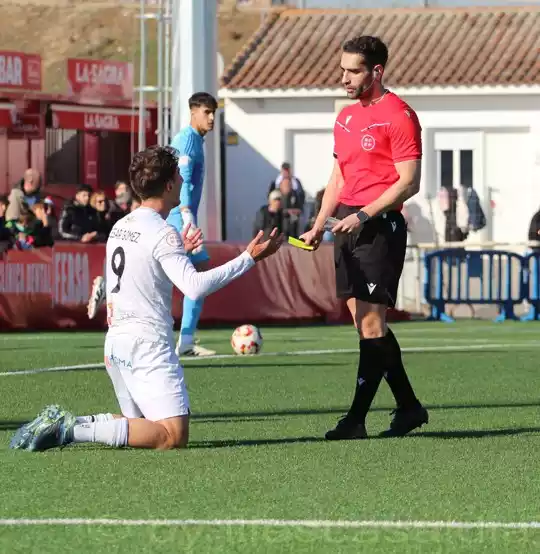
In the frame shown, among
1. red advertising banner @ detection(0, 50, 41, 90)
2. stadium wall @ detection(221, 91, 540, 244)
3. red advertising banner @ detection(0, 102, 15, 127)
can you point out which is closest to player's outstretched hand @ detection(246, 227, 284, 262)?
red advertising banner @ detection(0, 102, 15, 127)

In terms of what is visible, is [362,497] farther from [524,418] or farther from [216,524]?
[524,418]

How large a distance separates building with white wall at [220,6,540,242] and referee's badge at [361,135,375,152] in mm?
29329

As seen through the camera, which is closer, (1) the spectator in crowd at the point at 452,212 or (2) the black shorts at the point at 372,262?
(2) the black shorts at the point at 372,262

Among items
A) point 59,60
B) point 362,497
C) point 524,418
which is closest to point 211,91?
point 524,418

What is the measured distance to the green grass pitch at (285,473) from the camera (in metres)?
5.51

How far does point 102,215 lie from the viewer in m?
24.0

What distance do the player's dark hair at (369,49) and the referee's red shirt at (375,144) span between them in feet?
0.61

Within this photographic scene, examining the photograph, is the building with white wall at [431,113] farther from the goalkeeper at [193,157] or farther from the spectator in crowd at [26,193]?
the goalkeeper at [193,157]

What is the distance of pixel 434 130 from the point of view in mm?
39938

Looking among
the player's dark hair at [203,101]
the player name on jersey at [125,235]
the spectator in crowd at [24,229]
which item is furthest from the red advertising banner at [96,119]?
the player name on jersey at [125,235]

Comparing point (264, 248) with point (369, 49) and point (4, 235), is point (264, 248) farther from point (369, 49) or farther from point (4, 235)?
point (4, 235)

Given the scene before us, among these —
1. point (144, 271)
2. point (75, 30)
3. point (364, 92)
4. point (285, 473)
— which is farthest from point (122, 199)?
point (75, 30)

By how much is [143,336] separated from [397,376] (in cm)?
146

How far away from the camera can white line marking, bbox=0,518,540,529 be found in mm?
5703
